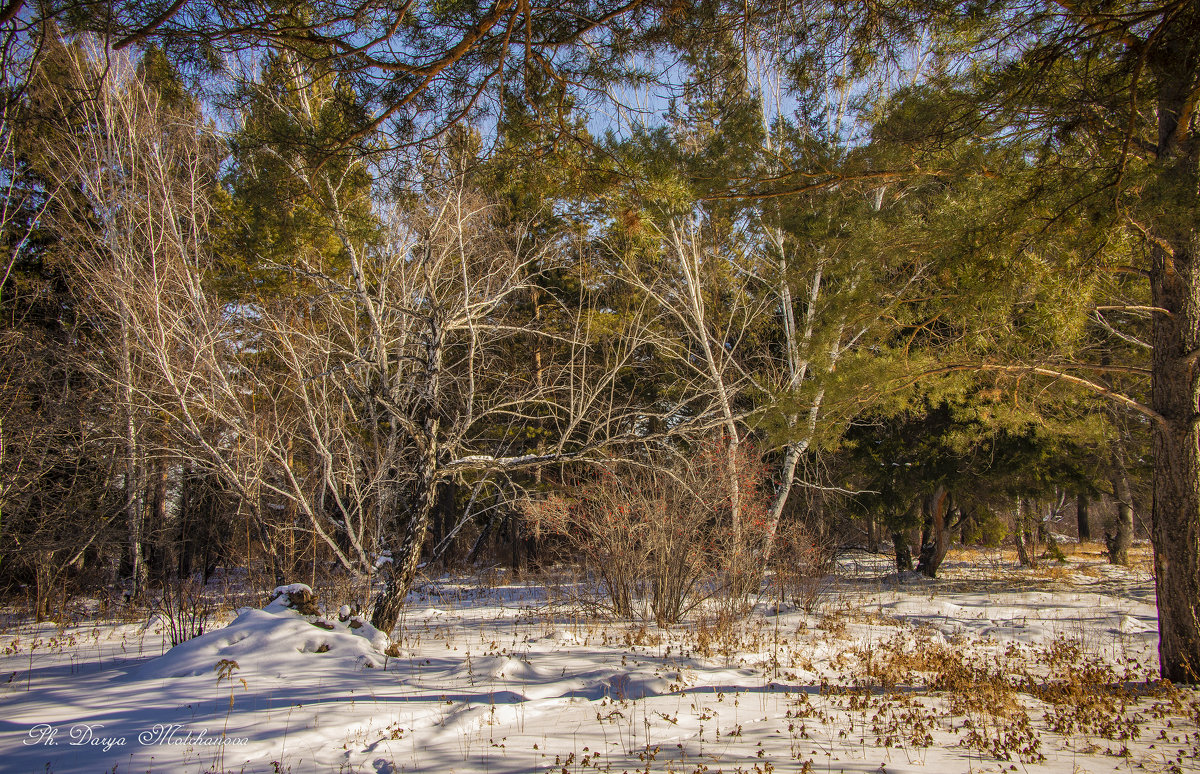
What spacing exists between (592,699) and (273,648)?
294 centimetres

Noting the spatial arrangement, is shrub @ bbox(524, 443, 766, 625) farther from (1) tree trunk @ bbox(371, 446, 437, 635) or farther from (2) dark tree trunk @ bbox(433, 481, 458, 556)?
(2) dark tree trunk @ bbox(433, 481, 458, 556)

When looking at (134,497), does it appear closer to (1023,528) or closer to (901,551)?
(901,551)

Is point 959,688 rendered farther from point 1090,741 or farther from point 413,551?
point 413,551

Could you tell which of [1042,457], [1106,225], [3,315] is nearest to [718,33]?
[1106,225]

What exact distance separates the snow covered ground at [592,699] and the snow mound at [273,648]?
2 centimetres

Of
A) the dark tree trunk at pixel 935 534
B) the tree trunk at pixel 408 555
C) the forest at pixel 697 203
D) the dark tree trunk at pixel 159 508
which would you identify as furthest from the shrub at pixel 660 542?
the dark tree trunk at pixel 159 508

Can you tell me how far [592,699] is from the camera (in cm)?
459

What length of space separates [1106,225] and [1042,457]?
877cm

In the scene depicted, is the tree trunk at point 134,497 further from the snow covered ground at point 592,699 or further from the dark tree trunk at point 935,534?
the dark tree trunk at point 935,534

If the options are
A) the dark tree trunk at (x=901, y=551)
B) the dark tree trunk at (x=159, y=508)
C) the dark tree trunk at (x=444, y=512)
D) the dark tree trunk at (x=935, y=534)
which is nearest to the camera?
the dark tree trunk at (x=159, y=508)

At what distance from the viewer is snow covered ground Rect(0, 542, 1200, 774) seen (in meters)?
3.38

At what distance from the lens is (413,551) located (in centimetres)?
647

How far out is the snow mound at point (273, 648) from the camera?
4992 millimetres

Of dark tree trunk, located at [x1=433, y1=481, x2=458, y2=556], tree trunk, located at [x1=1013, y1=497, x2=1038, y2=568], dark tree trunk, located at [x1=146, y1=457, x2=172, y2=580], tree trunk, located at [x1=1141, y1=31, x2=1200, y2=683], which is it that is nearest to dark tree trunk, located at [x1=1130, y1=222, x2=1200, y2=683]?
tree trunk, located at [x1=1141, y1=31, x2=1200, y2=683]
